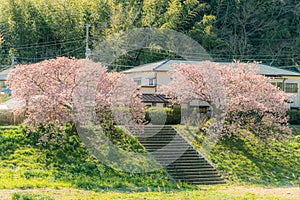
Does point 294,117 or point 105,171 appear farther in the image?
point 294,117

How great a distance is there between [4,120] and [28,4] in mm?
15411

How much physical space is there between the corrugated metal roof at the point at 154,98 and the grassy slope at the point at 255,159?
2.01 metres

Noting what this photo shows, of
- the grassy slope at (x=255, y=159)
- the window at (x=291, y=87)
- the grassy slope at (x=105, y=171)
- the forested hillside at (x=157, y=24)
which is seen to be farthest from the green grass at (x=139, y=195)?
the forested hillside at (x=157, y=24)

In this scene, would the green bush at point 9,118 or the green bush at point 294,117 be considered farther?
the green bush at point 294,117

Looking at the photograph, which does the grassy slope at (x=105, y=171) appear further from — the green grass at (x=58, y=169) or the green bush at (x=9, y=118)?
the green bush at (x=9, y=118)

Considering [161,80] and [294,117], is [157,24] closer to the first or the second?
[161,80]

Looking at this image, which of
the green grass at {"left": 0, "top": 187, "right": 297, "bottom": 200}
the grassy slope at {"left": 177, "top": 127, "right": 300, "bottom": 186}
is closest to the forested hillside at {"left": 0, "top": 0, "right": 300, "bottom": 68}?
the grassy slope at {"left": 177, "top": 127, "right": 300, "bottom": 186}

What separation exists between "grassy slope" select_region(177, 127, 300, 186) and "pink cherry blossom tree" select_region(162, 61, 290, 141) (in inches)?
23.5

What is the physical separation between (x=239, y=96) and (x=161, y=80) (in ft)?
18.8

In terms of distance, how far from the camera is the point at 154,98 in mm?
20844

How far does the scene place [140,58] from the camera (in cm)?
3122

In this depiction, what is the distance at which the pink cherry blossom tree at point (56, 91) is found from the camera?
1584 cm

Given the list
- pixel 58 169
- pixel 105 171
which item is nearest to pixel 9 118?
pixel 58 169

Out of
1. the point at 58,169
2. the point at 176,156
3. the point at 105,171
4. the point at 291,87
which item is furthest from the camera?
the point at 291,87
